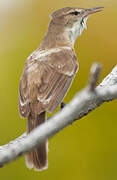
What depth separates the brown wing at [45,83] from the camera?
12.1 ft

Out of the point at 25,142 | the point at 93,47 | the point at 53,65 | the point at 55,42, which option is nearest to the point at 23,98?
the point at 53,65

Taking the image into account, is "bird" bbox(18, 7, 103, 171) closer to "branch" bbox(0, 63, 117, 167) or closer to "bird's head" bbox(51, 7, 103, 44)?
"bird's head" bbox(51, 7, 103, 44)

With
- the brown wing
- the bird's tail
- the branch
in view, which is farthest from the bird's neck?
the branch

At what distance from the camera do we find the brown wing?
12.1 ft

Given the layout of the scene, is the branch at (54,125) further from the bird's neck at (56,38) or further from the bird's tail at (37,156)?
the bird's neck at (56,38)

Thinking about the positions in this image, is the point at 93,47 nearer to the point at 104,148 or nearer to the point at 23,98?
the point at 104,148

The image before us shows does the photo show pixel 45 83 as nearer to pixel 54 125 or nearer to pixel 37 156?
pixel 37 156

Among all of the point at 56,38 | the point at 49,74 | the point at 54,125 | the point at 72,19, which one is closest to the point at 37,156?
the point at 49,74

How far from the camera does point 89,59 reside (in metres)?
5.57

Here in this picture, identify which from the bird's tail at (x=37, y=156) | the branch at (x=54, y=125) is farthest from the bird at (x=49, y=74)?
the branch at (x=54, y=125)

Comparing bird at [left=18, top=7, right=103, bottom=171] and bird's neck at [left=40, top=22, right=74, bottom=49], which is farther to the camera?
bird's neck at [left=40, top=22, right=74, bottom=49]

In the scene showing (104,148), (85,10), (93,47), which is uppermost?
(85,10)

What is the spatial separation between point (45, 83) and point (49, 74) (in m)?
0.17

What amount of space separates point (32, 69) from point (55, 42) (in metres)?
0.88
